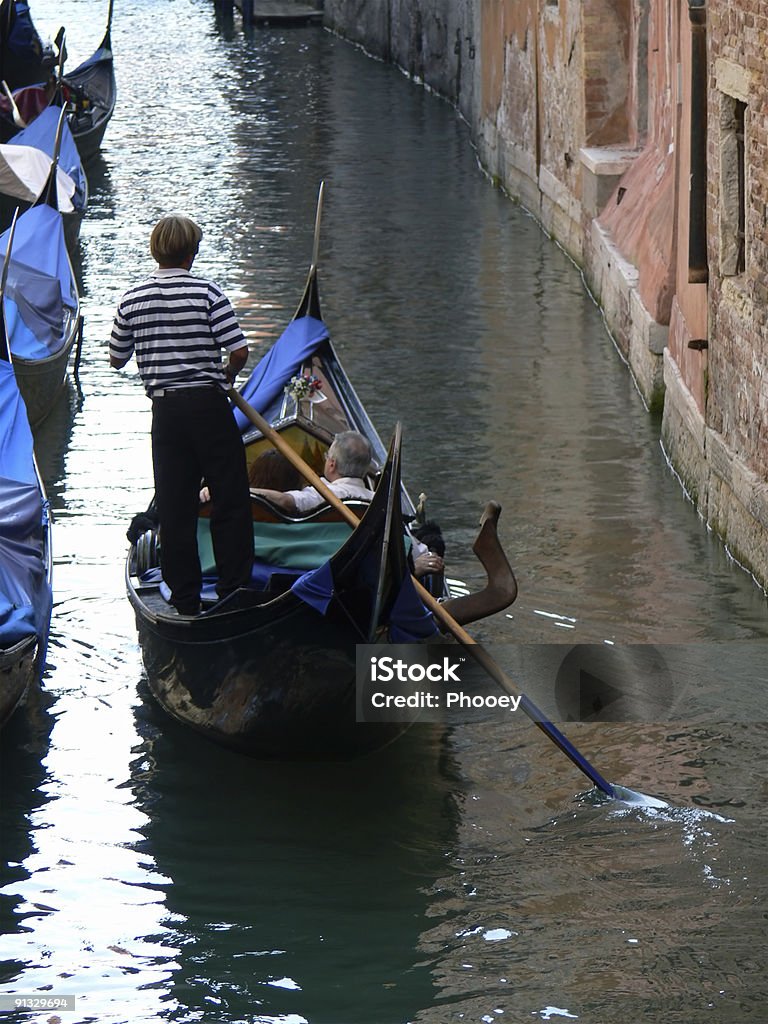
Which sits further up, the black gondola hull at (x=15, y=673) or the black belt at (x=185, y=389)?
the black belt at (x=185, y=389)

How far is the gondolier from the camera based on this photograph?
5055 millimetres

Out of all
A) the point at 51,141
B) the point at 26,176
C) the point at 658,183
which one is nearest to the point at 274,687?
the point at 658,183

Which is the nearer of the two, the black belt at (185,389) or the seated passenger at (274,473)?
the black belt at (185,389)

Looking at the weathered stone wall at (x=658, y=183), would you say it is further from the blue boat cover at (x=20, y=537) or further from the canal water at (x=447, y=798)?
the blue boat cover at (x=20, y=537)

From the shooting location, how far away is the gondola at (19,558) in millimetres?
5180

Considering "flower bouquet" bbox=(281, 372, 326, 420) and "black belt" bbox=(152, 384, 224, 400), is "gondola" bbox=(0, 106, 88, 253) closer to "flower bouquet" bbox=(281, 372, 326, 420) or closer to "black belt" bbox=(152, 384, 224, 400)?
"flower bouquet" bbox=(281, 372, 326, 420)

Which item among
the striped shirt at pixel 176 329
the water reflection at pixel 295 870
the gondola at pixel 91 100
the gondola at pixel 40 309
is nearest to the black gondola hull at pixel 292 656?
the water reflection at pixel 295 870

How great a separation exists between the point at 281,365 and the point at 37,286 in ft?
8.04

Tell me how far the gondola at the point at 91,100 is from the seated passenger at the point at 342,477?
35.1 feet

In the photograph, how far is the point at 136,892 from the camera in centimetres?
459

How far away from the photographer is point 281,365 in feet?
24.0

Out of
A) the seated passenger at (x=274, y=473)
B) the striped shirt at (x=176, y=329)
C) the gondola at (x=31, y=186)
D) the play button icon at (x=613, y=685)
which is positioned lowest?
the play button icon at (x=613, y=685)

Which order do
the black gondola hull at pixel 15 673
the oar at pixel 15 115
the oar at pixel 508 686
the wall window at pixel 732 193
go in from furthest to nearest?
the oar at pixel 15 115 → the wall window at pixel 732 193 → the black gondola hull at pixel 15 673 → the oar at pixel 508 686

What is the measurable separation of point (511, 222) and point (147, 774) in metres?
9.03
